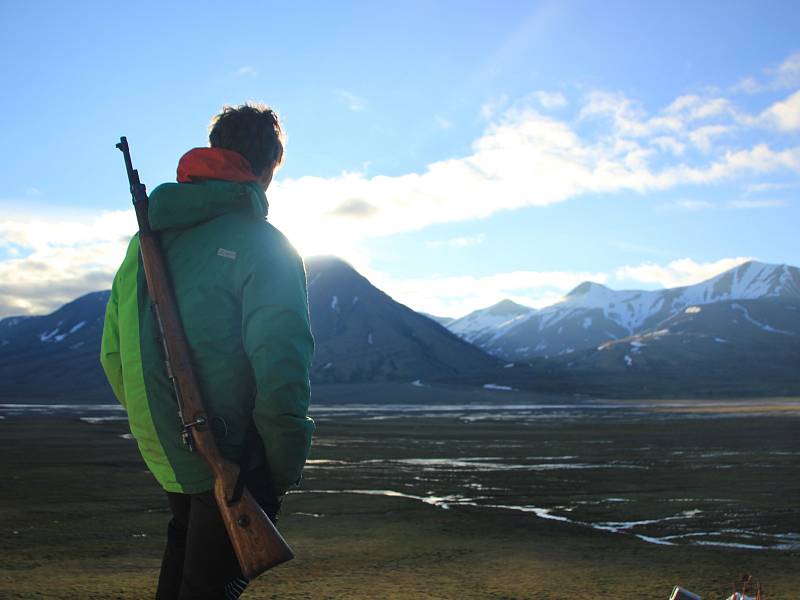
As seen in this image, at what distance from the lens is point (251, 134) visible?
3539mm

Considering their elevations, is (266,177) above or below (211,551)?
above

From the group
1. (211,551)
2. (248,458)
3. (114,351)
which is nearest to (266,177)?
(114,351)

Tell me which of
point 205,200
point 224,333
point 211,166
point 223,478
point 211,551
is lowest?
point 211,551

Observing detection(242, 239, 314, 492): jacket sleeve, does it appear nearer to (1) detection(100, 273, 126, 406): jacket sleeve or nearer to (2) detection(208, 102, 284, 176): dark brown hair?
(2) detection(208, 102, 284, 176): dark brown hair

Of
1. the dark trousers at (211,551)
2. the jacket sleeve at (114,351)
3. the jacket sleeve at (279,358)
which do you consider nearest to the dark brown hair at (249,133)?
the jacket sleeve at (279,358)

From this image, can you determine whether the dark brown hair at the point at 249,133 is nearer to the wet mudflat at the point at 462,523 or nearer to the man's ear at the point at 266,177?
the man's ear at the point at 266,177

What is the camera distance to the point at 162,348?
319 cm

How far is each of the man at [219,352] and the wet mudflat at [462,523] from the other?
703 centimetres

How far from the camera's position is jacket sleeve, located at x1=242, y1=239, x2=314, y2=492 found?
116 inches

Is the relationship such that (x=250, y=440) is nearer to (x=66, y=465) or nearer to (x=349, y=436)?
(x=66, y=465)

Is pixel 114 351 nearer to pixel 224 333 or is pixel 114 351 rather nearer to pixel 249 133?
pixel 224 333

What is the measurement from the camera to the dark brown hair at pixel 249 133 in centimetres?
354

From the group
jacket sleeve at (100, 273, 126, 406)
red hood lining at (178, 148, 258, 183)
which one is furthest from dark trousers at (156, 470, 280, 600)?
red hood lining at (178, 148, 258, 183)

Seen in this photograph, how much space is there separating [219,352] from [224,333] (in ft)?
0.26
